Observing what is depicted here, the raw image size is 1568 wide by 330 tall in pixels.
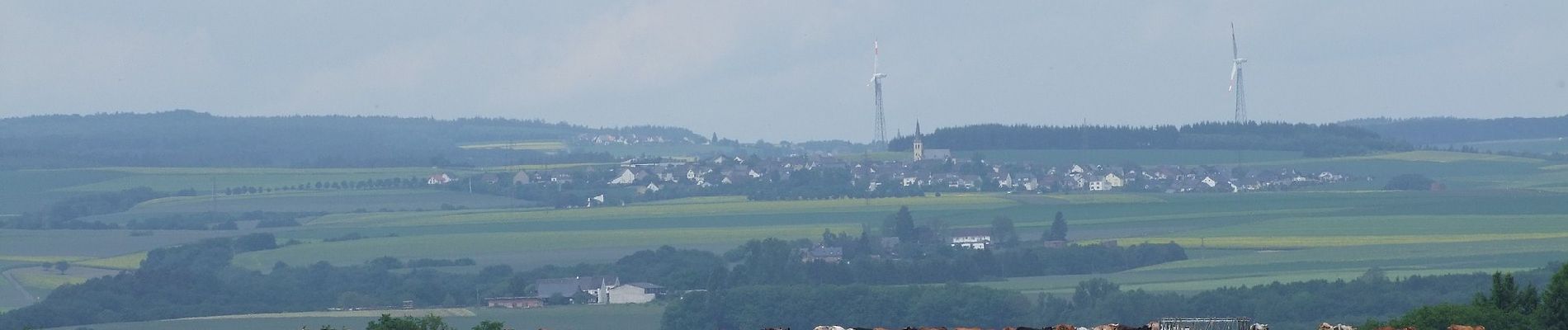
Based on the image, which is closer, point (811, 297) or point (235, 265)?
point (811, 297)

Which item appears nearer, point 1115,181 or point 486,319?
point 486,319

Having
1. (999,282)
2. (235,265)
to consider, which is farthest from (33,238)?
(999,282)

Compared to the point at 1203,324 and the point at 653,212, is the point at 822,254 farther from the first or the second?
the point at 1203,324

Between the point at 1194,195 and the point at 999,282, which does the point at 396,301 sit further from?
the point at 1194,195

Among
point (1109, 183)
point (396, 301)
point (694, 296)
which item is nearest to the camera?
point (694, 296)

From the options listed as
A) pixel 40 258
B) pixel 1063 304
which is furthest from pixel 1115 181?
pixel 1063 304

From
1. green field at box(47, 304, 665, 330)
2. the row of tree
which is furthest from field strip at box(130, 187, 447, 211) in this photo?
green field at box(47, 304, 665, 330)

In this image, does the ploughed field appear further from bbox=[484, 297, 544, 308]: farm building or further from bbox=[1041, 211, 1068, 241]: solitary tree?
bbox=[484, 297, 544, 308]: farm building
